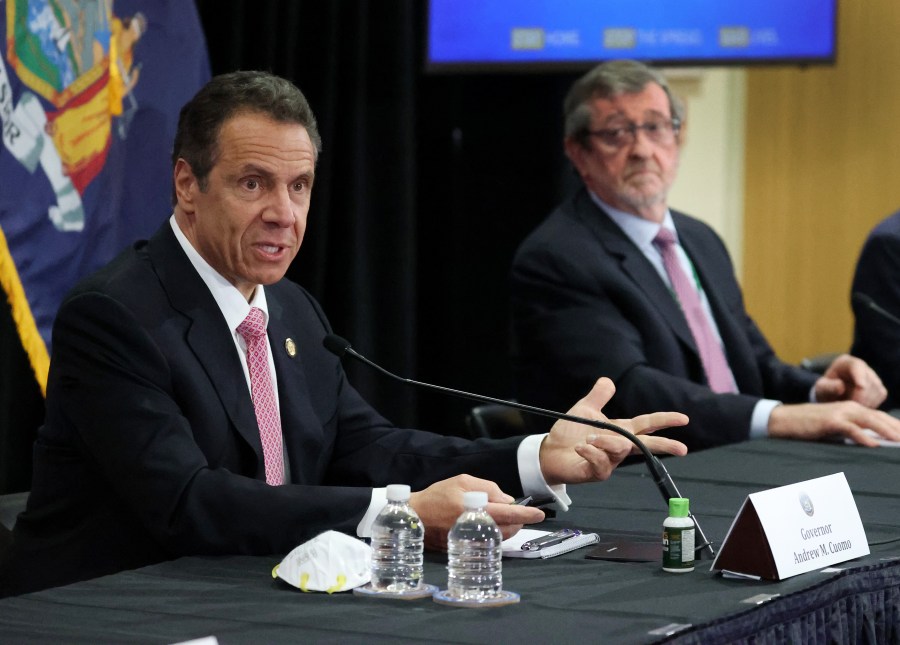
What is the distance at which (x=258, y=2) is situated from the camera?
4.59 m

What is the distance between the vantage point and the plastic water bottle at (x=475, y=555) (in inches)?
73.9

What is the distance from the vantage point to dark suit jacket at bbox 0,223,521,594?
2.24m

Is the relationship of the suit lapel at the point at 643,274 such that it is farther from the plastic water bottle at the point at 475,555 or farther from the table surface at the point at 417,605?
the plastic water bottle at the point at 475,555

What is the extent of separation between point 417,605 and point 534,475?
74 centimetres

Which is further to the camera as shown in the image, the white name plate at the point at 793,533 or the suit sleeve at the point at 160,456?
the suit sleeve at the point at 160,456

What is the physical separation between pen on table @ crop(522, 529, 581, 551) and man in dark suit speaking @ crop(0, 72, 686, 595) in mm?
73

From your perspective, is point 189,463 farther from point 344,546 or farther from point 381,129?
point 381,129

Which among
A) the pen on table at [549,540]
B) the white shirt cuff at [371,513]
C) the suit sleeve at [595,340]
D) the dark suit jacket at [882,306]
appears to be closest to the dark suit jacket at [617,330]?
the suit sleeve at [595,340]

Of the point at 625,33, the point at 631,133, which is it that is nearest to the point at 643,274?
the point at 631,133

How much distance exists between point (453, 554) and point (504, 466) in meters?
0.68

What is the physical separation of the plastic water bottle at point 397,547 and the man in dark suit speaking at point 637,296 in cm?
183

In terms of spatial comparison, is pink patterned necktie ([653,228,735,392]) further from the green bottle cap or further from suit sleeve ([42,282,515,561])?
the green bottle cap

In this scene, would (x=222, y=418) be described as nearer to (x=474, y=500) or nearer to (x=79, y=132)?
(x=474, y=500)

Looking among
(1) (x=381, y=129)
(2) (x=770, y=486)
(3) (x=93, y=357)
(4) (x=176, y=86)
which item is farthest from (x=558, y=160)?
(3) (x=93, y=357)
